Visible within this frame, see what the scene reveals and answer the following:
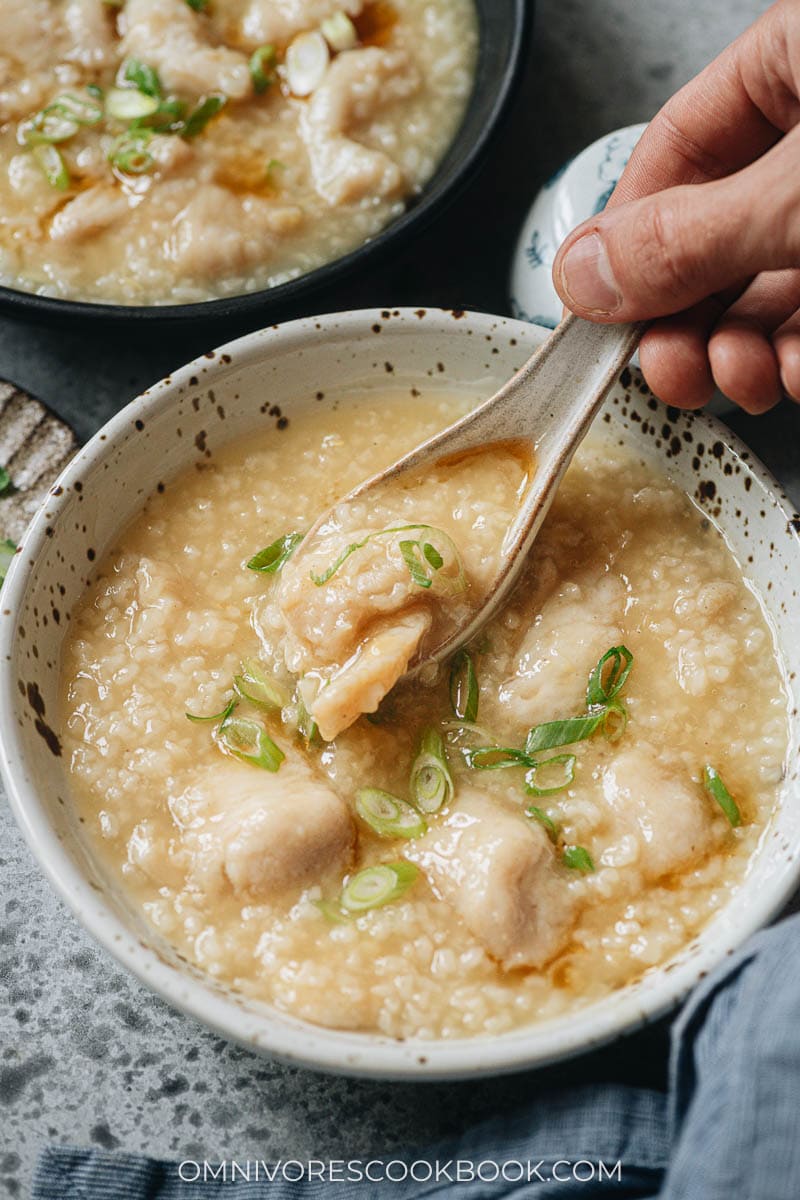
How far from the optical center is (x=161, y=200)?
3.05 m

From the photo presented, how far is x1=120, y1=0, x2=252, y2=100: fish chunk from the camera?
317cm

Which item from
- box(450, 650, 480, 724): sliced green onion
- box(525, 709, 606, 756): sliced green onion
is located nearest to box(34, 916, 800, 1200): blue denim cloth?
box(525, 709, 606, 756): sliced green onion

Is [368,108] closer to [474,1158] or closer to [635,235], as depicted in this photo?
[635,235]

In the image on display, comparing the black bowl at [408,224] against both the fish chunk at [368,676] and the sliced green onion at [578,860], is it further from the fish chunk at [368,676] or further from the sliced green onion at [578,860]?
the sliced green onion at [578,860]

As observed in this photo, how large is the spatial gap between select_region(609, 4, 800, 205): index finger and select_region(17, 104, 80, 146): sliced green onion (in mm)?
1399

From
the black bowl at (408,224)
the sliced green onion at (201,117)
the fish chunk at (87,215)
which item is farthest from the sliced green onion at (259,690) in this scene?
the sliced green onion at (201,117)

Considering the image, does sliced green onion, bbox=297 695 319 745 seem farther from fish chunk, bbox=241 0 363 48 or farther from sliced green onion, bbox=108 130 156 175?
fish chunk, bbox=241 0 363 48

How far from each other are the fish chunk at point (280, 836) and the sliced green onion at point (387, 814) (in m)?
0.04

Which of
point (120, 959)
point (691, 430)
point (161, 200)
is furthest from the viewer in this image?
point (161, 200)

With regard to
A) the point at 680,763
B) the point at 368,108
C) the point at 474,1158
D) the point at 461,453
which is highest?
the point at 368,108

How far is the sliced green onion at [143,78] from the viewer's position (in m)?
3.16

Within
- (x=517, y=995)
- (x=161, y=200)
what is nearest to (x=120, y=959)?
(x=517, y=995)

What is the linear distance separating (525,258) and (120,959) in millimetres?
1926

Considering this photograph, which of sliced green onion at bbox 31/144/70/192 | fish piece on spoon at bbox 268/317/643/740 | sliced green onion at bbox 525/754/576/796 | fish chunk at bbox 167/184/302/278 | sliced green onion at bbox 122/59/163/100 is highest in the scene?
sliced green onion at bbox 122/59/163/100
